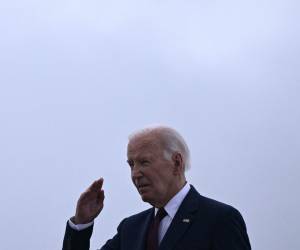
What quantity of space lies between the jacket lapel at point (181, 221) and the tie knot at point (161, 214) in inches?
3.3

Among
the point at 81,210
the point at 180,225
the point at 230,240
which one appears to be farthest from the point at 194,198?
the point at 81,210

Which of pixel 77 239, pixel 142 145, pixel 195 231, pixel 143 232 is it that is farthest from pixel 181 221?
pixel 77 239

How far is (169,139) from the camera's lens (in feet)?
8.00

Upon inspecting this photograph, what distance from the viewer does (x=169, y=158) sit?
2402 millimetres

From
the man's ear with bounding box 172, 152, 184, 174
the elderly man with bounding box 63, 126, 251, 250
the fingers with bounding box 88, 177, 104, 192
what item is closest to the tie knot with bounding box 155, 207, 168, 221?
the elderly man with bounding box 63, 126, 251, 250

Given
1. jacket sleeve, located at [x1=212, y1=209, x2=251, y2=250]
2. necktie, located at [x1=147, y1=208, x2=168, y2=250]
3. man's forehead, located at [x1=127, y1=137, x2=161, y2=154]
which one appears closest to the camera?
jacket sleeve, located at [x1=212, y1=209, x2=251, y2=250]

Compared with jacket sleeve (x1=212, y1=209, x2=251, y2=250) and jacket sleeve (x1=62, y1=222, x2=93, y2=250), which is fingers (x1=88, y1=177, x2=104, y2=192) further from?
jacket sleeve (x1=212, y1=209, x2=251, y2=250)

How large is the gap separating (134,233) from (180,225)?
0.34 m

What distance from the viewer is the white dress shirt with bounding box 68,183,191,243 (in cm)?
228

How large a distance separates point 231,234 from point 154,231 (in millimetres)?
391

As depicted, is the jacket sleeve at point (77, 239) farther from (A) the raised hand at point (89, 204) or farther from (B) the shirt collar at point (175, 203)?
(B) the shirt collar at point (175, 203)

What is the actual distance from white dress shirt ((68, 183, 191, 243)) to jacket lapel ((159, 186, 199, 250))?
0.03 m

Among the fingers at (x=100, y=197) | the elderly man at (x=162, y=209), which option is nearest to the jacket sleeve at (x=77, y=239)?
the elderly man at (x=162, y=209)

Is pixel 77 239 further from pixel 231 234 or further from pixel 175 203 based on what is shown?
pixel 231 234
